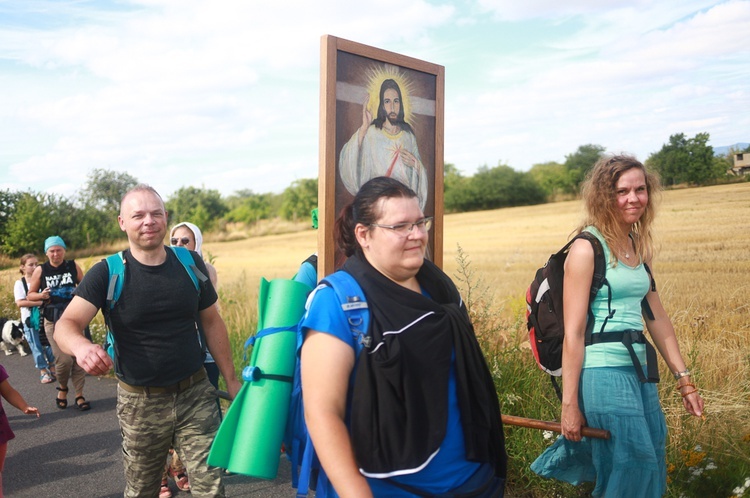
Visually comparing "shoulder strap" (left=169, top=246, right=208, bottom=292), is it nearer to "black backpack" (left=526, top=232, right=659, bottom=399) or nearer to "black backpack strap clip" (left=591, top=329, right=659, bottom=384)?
"black backpack" (left=526, top=232, right=659, bottom=399)

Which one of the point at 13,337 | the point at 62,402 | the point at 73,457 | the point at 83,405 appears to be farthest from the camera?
the point at 13,337

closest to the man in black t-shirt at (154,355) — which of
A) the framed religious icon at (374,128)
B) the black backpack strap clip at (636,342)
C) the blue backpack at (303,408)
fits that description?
the framed religious icon at (374,128)

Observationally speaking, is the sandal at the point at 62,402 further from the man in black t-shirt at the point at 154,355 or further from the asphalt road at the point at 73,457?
the man in black t-shirt at the point at 154,355

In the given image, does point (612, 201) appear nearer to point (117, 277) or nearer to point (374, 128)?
point (374, 128)

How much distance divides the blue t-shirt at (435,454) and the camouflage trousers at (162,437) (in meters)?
1.66

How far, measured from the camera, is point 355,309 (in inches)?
73.2

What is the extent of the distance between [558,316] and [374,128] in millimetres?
1309

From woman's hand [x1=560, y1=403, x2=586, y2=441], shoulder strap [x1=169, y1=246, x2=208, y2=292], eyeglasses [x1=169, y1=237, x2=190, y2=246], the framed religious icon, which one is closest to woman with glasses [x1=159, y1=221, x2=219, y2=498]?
eyeglasses [x1=169, y1=237, x2=190, y2=246]

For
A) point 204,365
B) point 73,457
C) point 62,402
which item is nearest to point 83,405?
point 62,402

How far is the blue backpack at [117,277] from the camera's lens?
10.4 ft

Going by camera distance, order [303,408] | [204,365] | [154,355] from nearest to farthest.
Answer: [303,408], [154,355], [204,365]

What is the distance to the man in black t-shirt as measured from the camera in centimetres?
321

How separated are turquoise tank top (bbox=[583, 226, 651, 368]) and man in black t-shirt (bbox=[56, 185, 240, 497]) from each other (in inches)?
69.2

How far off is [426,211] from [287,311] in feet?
5.64
